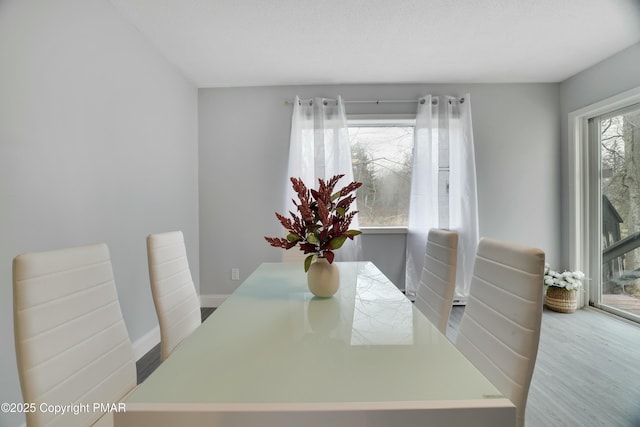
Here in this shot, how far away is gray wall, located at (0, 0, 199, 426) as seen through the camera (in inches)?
53.5

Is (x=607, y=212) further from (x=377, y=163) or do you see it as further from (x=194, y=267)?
(x=194, y=267)

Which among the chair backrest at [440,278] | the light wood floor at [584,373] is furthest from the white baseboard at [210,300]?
the chair backrest at [440,278]

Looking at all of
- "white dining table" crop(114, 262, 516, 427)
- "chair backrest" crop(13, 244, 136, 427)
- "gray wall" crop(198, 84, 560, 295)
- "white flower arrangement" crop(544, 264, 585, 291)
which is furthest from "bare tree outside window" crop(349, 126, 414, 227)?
"chair backrest" crop(13, 244, 136, 427)

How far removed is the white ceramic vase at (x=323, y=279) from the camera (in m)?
1.23

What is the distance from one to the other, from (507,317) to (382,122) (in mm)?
2867

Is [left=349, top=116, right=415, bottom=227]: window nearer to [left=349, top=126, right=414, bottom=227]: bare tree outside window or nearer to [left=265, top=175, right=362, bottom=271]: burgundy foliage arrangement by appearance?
[left=349, top=126, right=414, bottom=227]: bare tree outside window

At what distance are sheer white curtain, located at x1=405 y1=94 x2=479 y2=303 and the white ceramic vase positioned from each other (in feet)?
7.55

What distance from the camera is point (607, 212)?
9.98 feet

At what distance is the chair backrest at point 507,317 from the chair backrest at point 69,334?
1258 mm

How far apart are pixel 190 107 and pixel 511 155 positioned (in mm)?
3644

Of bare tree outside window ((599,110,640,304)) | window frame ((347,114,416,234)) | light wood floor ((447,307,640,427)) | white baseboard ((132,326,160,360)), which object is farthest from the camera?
window frame ((347,114,416,234))

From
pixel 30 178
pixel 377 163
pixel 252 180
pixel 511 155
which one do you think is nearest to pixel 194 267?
pixel 252 180

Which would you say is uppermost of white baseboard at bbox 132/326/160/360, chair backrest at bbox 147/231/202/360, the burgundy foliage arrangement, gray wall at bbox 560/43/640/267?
gray wall at bbox 560/43/640/267

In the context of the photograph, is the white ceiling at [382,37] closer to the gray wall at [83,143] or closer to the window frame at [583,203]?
the gray wall at [83,143]
